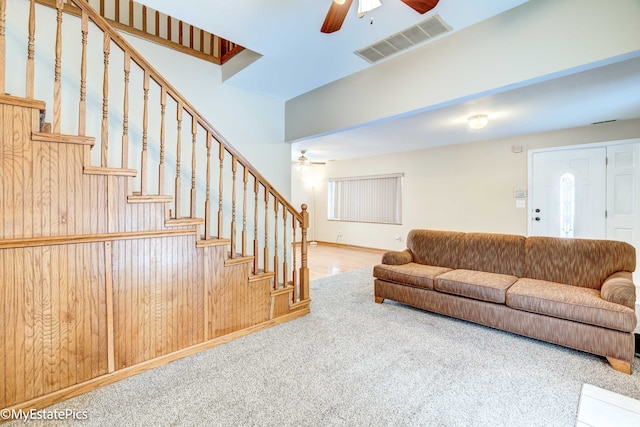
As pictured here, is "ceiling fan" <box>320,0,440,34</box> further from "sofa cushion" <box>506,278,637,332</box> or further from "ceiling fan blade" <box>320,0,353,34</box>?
"sofa cushion" <box>506,278,637,332</box>

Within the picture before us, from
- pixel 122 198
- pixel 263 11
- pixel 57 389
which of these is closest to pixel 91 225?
pixel 122 198

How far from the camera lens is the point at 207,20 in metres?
2.30

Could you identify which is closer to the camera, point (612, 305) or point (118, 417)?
point (118, 417)

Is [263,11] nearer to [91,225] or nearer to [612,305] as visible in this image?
[91,225]

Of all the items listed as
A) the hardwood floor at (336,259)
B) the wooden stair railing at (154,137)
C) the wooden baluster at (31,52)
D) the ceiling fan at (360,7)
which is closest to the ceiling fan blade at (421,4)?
the ceiling fan at (360,7)

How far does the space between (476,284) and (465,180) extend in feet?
11.1


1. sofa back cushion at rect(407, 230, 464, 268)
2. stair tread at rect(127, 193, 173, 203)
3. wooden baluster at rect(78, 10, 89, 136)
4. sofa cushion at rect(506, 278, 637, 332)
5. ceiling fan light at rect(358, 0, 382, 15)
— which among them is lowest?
sofa cushion at rect(506, 278, 637, 332)

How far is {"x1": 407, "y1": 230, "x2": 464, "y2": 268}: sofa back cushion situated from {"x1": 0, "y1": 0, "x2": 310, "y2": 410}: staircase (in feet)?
6.85

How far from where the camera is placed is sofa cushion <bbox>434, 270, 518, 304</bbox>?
2709 millimetres

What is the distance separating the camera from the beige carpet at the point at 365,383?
1661 millimetres

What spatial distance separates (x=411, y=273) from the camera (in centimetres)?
327

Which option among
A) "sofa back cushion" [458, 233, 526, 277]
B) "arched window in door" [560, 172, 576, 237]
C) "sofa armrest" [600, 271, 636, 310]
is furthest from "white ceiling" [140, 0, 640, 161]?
"sofa armrest" [600, 271, 636, 310]

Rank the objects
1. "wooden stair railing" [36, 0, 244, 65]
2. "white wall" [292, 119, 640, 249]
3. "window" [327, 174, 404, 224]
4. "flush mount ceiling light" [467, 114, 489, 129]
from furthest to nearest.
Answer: "window" [327, 174, 404, 224] < "white wall" [292, 119, 640, 249] < "flush mount ceiling light" [467, 114, 489, 129] < "wooden stair railing" [36, 0, 244, 65]

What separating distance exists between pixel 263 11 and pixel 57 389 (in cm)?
281
